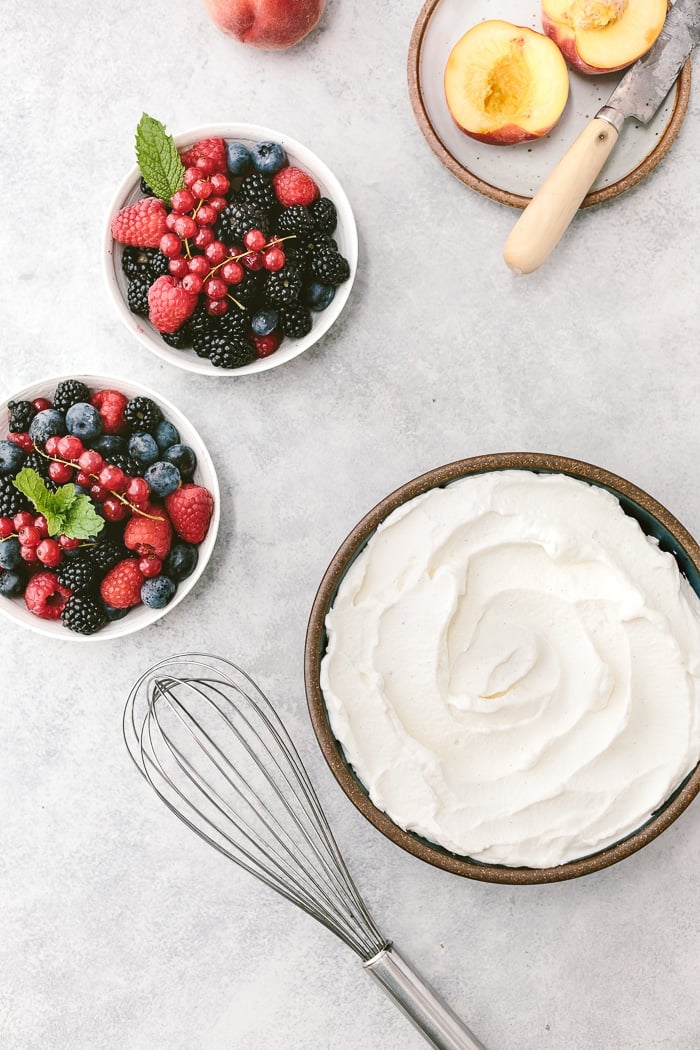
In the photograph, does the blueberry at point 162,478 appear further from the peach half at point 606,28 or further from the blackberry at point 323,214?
A: the peach half at point 606,28

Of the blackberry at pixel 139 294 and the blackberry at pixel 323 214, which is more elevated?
the blackberry at pixel 323 214

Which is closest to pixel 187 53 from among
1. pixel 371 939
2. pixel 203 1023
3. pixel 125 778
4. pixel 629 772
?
pixel 125 778

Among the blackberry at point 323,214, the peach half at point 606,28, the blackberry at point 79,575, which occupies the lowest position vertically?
the blackberry at point 79,575

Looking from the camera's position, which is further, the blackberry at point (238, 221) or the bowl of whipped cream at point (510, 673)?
the blackberry at point (238, 221)

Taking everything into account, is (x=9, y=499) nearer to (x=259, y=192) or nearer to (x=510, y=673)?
(x=259, y=192)

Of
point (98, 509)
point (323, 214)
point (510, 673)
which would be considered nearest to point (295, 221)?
point (323, 214)

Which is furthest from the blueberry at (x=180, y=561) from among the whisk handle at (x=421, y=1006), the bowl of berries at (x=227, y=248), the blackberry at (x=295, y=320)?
the whisk handle at (x=421, y=1006)

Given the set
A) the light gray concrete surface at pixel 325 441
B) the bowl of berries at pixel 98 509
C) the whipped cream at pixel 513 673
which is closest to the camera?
Answer: the whipped cream at pixel 513 673
